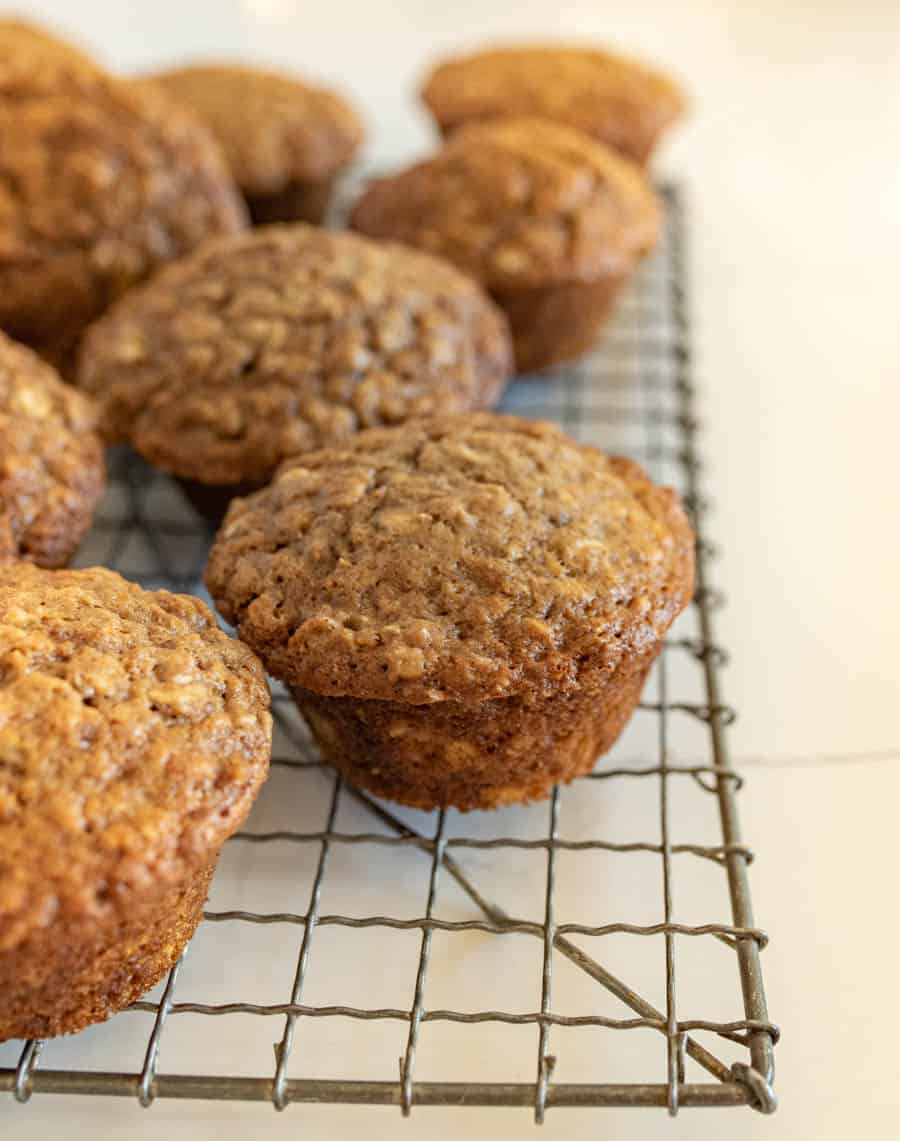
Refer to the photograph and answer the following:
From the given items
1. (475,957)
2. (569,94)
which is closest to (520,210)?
(569,94)

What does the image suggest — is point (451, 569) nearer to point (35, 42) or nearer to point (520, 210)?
point (520, 210)

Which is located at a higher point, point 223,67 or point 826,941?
point 223,67

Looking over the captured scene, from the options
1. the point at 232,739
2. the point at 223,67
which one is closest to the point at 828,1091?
the point at 232,739

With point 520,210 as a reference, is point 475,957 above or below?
below

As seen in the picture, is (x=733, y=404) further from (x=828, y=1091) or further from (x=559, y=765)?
(x=828, y=1091)

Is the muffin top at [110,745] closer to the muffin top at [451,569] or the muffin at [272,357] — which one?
the muffin top at [451,569]

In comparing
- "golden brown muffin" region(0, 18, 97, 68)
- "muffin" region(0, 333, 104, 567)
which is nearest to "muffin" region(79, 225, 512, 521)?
"muffin" region(0, 333, 104, 567)
